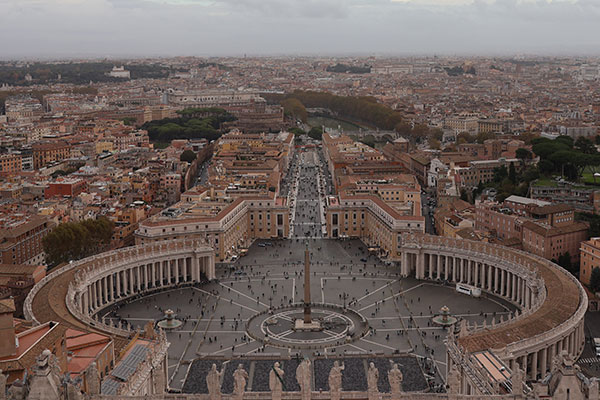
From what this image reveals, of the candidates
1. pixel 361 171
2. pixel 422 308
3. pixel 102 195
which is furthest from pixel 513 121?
pixel 422 308

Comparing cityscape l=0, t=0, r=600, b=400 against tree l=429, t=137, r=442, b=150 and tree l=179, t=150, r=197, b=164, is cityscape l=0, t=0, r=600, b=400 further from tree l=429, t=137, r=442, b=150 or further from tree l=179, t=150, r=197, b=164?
tree l=429, t=137, r=442, b=150

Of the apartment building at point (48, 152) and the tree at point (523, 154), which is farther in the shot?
the apartment building at point (48, 152)

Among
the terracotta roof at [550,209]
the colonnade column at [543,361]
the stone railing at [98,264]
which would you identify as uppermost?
the terracotta roof at [550,209]

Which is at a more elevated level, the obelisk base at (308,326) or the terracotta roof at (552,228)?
the terracotta roof at (552,228)

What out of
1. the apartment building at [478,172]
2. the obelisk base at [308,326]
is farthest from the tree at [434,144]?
the obelisk base at [308,326]

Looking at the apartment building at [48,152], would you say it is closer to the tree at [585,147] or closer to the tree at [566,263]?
the tree at [585,147]

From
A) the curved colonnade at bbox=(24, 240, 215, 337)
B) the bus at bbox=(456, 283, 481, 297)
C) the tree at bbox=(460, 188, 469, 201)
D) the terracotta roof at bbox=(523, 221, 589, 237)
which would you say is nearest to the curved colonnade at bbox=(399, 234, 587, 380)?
the bus at bbox=(456, 283, 481, 297)

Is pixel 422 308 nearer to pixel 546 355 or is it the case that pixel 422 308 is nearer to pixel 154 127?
pixel 546 355
